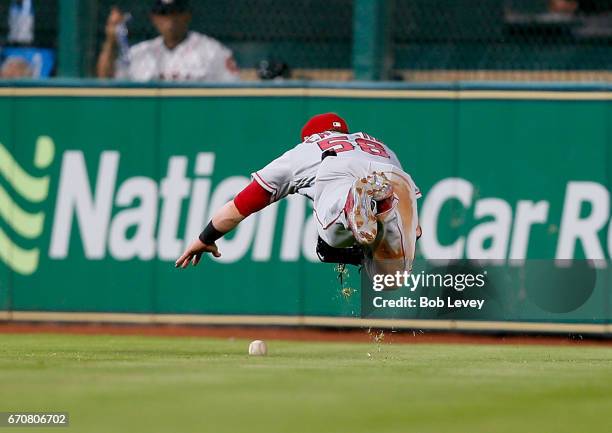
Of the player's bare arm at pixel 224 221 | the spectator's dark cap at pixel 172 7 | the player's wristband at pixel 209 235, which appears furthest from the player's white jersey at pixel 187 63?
the player's wristband at pixel 209 235

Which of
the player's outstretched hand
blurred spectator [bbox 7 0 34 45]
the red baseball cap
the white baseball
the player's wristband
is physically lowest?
the white baseball

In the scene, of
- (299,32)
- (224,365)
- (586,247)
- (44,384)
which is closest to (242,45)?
(299,32)

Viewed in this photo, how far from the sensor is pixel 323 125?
1130cm

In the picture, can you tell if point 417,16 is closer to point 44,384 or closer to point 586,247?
point 586,247

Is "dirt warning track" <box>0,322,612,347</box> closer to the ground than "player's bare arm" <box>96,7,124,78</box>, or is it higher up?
closer to the ground

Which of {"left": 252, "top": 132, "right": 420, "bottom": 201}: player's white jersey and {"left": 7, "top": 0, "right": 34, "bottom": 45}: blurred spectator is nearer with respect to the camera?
{"left": 252, "top": 132, "right": 420, "bottom": 201}: player's white jersey

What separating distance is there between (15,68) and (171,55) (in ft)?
5.44

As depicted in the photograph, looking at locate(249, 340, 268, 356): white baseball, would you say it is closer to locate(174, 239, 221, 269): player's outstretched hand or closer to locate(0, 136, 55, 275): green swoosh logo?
locate(174, 239, 221, 269): player's outstretched hand

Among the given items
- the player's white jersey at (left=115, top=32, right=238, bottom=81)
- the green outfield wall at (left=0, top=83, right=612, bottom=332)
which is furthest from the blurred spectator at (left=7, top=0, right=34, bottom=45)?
the player's white jersey at (left=115, top=32, right=238, bottom=81)

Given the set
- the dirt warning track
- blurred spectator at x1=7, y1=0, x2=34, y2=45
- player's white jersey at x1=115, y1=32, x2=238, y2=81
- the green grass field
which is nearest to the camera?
the green grass field

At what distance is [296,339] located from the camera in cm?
1220

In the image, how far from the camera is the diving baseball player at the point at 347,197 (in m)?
10.3

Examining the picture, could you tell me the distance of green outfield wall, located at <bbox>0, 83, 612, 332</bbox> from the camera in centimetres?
1212

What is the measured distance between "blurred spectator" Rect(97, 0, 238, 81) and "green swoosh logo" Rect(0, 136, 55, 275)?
3.50 feet
